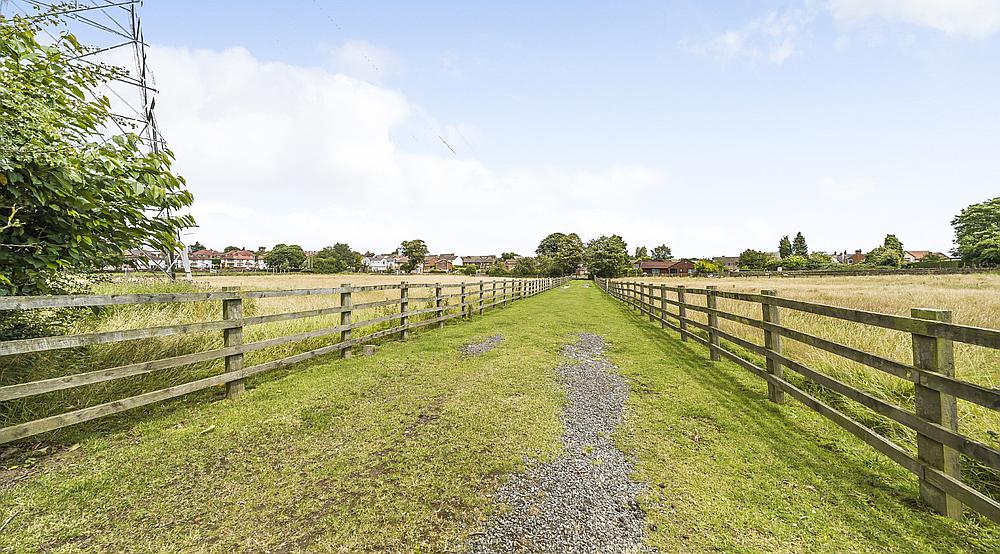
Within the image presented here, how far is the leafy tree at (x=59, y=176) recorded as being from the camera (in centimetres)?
322

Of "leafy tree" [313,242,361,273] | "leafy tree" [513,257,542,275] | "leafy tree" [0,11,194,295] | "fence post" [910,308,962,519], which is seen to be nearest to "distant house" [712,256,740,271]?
"leafy tree" [513,257,542,275]

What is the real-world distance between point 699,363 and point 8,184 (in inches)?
335

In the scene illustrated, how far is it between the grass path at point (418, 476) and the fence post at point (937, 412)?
0.12 meters

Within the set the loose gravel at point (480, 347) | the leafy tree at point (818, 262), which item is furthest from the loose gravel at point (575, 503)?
the leafy tree at point (818, 262)

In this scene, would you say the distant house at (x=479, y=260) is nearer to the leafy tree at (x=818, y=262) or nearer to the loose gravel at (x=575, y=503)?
the leafy tree at (x=818, y=262)

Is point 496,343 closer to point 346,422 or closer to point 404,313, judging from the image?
point 404,313

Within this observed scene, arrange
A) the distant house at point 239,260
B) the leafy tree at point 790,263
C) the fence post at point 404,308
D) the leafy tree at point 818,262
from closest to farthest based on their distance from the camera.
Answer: the fence post at point 404,308
the leafy tree at point 790,263
the leafy tree at point 818,262
the distant house at point 239,260

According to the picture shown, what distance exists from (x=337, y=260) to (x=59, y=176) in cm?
10829

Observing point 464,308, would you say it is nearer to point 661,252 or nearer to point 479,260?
point 479,260

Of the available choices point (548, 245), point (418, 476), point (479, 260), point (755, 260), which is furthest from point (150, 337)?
point (479, 260)

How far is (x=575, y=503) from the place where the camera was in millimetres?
2648

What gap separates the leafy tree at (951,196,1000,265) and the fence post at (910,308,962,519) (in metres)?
72.4

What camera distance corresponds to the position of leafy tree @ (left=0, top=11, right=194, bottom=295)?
322 cm

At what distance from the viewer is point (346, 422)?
13.4 feet
